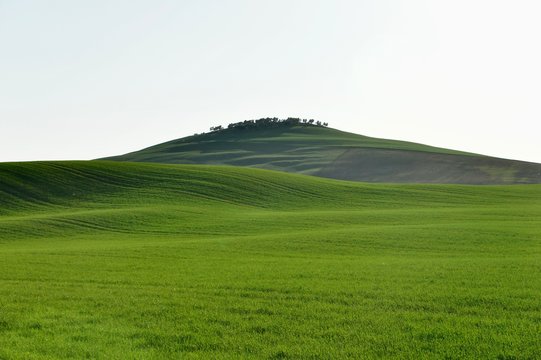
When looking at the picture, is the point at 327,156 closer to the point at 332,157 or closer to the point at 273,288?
the point at 332,157

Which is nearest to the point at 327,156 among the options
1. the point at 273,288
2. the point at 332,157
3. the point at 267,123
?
the point at 332,157

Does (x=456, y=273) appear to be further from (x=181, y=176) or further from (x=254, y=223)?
(x=181, y=176)

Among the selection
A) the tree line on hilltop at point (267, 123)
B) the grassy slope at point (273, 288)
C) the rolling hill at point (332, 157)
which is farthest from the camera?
the tree line on hilltop at point (267, 123)

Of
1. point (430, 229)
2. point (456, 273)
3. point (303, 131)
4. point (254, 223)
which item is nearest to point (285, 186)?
point (254, 223)

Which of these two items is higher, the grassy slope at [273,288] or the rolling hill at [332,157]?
the rolling hill at [332,157]

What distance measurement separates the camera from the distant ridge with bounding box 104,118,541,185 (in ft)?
260

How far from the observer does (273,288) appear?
40.2 feet

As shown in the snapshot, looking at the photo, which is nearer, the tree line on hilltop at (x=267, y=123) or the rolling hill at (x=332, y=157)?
the rolling hill at (x=332, y=157)

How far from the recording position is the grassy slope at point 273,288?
8.19m

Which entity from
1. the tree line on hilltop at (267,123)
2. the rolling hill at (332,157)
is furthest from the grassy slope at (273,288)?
the tree line on hilltop at (267,123)

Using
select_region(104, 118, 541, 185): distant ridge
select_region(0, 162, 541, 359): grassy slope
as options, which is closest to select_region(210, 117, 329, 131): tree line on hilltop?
select_region(104, 118, 541, 185): distant ridge

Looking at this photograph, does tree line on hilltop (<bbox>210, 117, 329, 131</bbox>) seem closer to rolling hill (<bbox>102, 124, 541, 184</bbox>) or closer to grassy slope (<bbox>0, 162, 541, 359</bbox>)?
rolling hill (<bbox>102, 124, 541, 184</bbox>)

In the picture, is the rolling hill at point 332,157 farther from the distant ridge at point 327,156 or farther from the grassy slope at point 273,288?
the grassy slope at point 273,288

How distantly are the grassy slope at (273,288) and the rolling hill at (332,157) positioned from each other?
4559 cm
